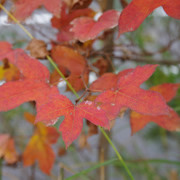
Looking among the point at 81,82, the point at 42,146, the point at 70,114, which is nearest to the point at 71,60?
the point at 81,82

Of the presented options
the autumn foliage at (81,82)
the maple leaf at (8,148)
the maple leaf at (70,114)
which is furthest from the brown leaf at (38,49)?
the maple leaf at (8,148)

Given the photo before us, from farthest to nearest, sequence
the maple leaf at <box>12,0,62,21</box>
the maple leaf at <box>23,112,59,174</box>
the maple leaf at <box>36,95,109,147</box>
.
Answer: the maple leaf at <box>23,112,59,174</box> < the maple leaf at <box>12,0,62,21</box> < the maple leaf at <box>36,95,109,147</box>

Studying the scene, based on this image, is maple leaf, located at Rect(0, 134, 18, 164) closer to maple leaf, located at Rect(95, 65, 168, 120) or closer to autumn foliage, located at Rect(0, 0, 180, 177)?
autumn foliage, located at Rect(0, 0, 180, 177)

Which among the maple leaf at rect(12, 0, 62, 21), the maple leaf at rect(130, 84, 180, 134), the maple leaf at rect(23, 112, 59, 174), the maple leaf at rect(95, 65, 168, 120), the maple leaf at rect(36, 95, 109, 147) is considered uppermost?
the maple leaf at rect(12, 0, 62, 21)

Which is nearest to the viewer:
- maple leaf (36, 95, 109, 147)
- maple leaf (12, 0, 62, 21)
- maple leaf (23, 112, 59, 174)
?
maple leaf (36, 95, 109, 147)

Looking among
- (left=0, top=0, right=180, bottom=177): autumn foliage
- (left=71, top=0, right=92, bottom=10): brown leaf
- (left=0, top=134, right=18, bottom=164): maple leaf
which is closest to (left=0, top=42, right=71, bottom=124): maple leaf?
(left=0, top=0, right=180, bottom=177): autumn foliage

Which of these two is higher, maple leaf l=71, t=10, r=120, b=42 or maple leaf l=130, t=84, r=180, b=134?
maple leaf l=71, t=10, r=120, b=42

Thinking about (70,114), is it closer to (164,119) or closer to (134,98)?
(134,98)

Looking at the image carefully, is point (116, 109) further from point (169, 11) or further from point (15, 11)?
point (15, 11)
